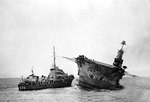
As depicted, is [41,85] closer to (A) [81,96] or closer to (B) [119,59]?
(A) [81,96]

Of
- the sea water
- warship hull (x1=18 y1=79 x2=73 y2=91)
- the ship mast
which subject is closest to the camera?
the sea water

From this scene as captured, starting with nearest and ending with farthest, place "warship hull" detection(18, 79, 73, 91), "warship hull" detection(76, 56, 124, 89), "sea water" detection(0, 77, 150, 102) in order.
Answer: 1. "sea water" detection(0, 77, 150, 102)
2. "warship hull" detection(76, 56, 124, 89)
3. "warship hull" detection(18, 79, 73, 91)

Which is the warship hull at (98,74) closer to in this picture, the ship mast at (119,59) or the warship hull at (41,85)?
the ship mast at (119,59)

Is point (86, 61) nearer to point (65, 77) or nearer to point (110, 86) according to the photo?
point (110, 86)

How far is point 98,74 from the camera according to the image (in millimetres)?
55688

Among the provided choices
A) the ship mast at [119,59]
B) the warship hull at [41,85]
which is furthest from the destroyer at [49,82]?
the ship mast at [119,59]

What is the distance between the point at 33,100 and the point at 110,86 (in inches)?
863

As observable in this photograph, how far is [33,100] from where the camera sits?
145ft

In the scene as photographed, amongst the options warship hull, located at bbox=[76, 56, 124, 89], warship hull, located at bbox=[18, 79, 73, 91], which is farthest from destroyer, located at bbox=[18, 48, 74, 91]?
warship hull, located at bbox=[76, 56, 124, 89]

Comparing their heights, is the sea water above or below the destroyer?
below

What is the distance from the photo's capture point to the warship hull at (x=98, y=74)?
182 ft

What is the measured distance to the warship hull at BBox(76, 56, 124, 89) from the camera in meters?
55.6

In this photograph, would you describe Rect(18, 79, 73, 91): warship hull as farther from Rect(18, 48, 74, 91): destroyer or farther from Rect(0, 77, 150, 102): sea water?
Rect(0, 77, 150, 102): sea water

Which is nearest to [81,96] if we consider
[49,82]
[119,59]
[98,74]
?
[98,74]
